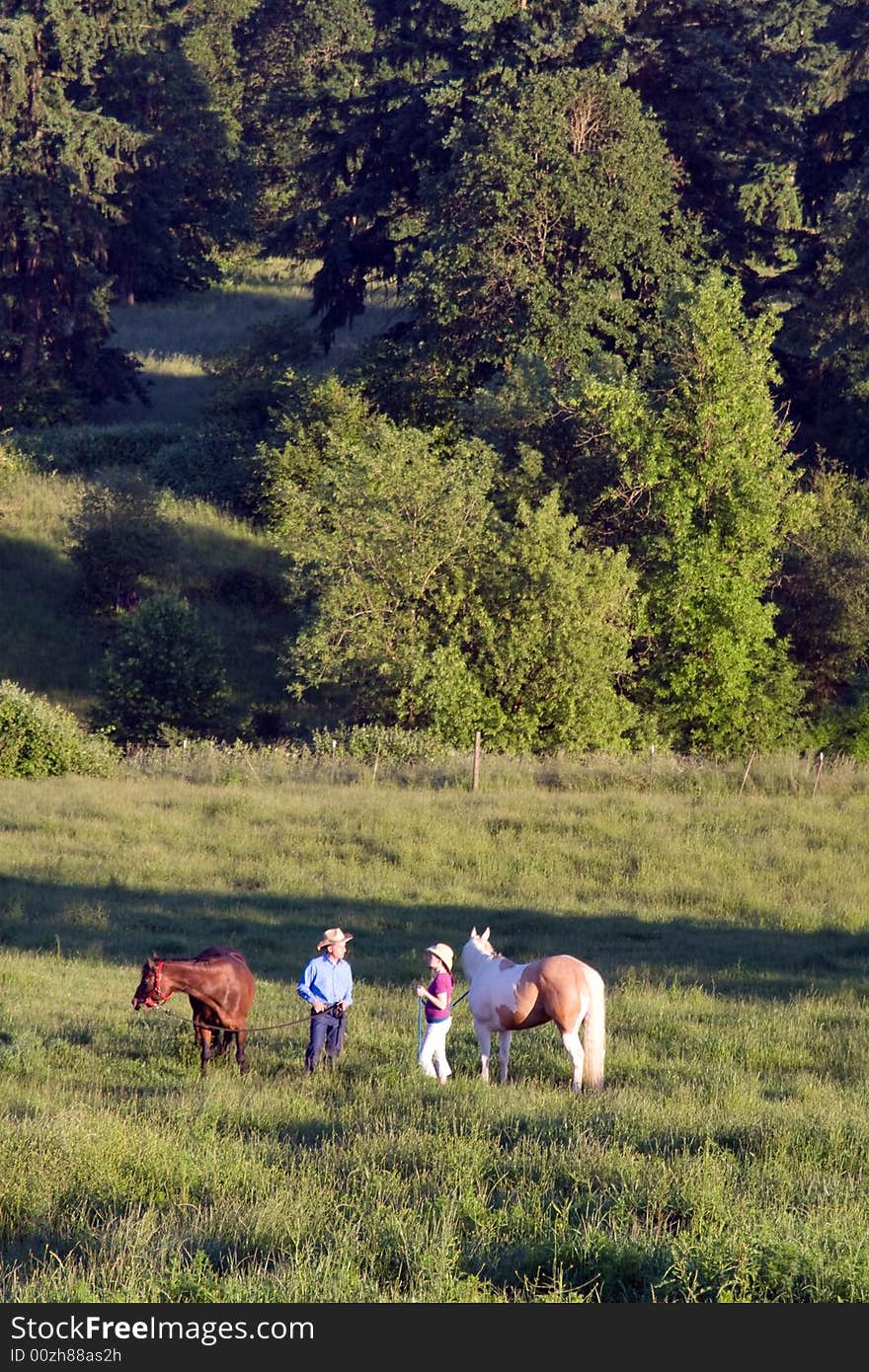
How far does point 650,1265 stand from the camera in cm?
799

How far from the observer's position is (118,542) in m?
49.2

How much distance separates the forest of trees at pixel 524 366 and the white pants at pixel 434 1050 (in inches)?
967

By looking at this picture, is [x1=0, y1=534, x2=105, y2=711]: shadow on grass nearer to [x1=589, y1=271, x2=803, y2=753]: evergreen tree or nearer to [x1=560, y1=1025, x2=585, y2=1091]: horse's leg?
[x1=589, y1=271, x2=803, y2=753]: evergreen tree

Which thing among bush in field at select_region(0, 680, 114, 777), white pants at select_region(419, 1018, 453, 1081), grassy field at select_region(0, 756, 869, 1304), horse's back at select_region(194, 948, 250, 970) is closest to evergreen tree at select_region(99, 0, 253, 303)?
bush in field at select_region(0, 680, 114, 777)

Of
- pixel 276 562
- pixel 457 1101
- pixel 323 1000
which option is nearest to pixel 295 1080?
pixel 323 1000

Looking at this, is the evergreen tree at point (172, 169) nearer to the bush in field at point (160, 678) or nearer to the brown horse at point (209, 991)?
the bush in field at point (160, 678)

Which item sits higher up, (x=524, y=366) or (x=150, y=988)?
(x=524, y=366)

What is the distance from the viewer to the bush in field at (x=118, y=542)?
49.2 m

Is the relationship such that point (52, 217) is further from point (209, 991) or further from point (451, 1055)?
point (451, 1055)

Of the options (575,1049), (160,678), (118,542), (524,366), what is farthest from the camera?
(118,542)

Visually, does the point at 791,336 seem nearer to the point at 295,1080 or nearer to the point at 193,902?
the point at 193,902

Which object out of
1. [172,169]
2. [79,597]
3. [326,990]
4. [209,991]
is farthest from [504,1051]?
[172,169]

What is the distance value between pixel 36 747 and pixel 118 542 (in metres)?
15.7

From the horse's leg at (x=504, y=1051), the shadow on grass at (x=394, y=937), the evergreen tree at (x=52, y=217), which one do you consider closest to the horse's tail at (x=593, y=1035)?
the horse's leg at (x=504, y=1051)
